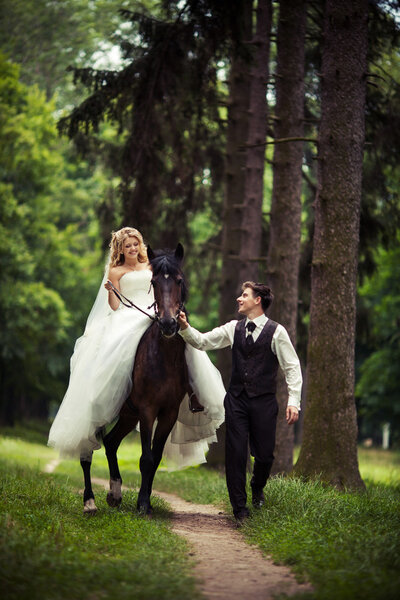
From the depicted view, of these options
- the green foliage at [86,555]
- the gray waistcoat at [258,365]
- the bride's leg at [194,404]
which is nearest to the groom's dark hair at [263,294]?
the gray waistcoat at [258,365]

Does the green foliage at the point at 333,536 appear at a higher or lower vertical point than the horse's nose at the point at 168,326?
lower

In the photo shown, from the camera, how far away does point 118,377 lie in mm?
8219

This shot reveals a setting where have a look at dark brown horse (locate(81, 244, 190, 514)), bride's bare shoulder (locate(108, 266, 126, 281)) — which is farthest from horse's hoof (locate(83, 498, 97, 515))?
bride's bare shoulder (locate(108, 266, 126, 281))

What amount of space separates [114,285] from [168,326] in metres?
1.99

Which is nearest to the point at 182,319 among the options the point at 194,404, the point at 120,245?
the point at 194,404

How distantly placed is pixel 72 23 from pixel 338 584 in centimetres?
2268

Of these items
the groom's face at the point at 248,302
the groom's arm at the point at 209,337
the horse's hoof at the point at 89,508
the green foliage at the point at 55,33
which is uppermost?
the green foliage at the point at 55,33

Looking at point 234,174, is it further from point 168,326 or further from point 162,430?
point 168,326

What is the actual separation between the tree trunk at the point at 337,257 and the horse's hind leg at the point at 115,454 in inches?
97.7

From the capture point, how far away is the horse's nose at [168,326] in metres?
7.38

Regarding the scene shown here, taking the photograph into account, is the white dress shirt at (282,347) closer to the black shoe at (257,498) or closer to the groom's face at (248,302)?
the groom's face at (248,302)

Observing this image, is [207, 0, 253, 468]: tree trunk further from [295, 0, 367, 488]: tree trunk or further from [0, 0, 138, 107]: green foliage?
[0, 0, 138, 107]: green foliage

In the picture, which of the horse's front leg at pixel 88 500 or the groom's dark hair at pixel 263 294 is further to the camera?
the groom's dark hair at pixel 263 294

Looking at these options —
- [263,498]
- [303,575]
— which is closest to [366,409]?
[263,498]
